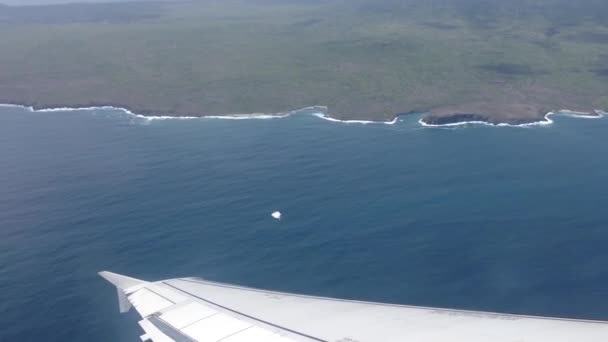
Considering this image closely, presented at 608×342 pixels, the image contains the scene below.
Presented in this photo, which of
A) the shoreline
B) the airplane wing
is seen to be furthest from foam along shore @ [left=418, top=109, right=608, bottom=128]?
the airplane wing

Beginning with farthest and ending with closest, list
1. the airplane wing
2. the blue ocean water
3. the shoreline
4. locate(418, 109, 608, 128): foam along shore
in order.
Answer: the shoreline, locate(418, 109, 608, 128): foam along shore, the blue ocean water, the airplane wing

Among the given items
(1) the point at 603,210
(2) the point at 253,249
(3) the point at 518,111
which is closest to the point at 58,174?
(2) the point at 253,249

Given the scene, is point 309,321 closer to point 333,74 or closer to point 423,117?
point 423,117

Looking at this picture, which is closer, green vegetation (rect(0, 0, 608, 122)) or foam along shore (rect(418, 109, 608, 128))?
foam along shore (rect(418, 109, 608, 128))

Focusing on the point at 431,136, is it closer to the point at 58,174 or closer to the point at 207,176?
the point at 207,176

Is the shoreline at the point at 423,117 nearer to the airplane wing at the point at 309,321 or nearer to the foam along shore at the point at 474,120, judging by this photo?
the foam along shore at the point at 474,120

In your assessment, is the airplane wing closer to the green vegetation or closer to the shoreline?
the shoreline

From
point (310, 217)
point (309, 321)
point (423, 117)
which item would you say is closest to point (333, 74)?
point (423, 117)

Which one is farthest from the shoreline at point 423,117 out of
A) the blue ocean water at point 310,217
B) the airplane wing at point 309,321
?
the airplane wing at point 309,321
